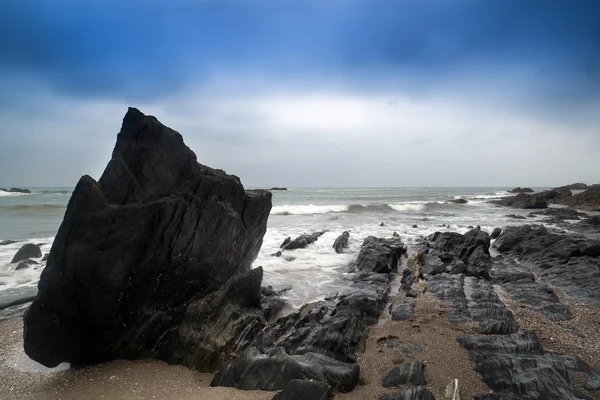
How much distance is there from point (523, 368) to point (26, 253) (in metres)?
15.1

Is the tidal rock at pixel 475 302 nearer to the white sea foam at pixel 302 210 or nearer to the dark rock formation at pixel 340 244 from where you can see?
the dark rock formation at pixel 340 244

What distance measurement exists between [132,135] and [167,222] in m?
1.82

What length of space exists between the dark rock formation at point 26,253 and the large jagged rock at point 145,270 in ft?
29.7

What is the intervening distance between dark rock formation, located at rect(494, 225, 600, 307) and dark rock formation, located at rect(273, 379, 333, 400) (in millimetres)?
7627

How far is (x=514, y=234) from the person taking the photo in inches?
609

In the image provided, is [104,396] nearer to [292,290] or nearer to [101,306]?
[101,306]

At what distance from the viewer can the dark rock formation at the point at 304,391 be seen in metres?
3.77

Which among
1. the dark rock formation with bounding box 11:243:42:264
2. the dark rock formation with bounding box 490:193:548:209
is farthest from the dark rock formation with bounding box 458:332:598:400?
the dark rock formation with bounding box 490:193:548:209

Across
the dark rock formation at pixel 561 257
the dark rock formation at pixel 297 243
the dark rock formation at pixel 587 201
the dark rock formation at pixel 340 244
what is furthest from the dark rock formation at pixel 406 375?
the dark rock formation at pixel 587 201

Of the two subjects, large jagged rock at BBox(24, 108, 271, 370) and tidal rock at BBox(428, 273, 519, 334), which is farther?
tidal rock at BBox(428, 273, 519, 334)

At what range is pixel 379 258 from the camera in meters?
11.8

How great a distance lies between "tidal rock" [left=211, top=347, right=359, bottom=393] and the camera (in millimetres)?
4227

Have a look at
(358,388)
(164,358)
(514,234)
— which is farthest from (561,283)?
(164,358)

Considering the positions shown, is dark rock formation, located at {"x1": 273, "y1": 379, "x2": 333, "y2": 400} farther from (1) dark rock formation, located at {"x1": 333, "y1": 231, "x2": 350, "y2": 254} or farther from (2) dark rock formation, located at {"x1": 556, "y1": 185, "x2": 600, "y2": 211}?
(2) dark rock formation, located at {"x1": 556, "y1": 185, "x2": 600, "y2": 211}
